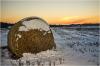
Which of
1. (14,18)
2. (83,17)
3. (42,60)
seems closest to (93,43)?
(83,17)

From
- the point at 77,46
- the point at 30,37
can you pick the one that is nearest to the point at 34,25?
the point at 30,37

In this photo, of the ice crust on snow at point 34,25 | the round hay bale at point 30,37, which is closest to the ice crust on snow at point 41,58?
the round hay bale at point 30,37

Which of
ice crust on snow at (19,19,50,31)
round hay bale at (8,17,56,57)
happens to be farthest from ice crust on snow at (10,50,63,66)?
ice crust on snow at (19,19,50,31)

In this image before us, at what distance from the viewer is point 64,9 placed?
2400 mm

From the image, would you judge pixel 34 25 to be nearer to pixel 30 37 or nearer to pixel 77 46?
A: pixel 30 37

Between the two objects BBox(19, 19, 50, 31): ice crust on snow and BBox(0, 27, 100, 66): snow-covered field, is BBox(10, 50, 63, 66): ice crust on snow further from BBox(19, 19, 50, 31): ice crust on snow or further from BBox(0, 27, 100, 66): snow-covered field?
BBox(19, 19, 50, 31): ice crust on snow

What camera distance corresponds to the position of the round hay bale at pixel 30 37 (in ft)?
7.48

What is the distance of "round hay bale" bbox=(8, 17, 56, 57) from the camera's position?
2281 mm

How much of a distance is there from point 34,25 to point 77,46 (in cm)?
39

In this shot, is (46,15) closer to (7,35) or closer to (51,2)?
(51,2)

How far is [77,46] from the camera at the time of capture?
241 centimetres

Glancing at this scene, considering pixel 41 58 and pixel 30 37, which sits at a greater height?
pixel 30 37

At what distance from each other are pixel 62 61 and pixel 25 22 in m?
0.43

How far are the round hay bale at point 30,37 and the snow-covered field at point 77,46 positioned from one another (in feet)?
0.24
